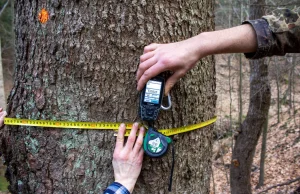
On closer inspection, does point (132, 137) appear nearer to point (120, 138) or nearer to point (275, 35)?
point (120, 138)

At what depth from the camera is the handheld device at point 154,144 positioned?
169 centimetres

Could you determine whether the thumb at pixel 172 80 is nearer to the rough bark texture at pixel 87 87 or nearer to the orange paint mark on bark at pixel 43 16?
the rough bark texture at pixel 87 87

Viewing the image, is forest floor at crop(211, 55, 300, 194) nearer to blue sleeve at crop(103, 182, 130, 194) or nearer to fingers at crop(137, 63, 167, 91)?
blue sleeve at crop(103, 182, 130, 194)

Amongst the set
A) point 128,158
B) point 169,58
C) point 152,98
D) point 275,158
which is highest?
point 169,58

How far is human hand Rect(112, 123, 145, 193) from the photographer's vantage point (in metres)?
1.68

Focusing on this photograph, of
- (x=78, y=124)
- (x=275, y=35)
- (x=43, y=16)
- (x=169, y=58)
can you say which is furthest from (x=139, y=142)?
(x=275, y=35)

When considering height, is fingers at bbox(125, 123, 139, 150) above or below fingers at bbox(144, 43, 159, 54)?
below

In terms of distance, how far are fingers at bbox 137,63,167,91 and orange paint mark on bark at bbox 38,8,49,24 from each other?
2.14ft

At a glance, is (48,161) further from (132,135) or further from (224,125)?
(224,125)

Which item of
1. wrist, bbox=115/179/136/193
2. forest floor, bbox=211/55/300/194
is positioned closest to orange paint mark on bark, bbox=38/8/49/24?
wrist, bbox=115/179/136/193

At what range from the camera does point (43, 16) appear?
5.52 feet

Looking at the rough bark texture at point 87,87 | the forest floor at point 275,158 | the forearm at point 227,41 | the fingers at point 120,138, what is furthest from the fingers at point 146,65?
the forest floor at point 275,158

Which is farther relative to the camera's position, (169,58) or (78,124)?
(78,124)

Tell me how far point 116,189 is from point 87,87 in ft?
1.97
